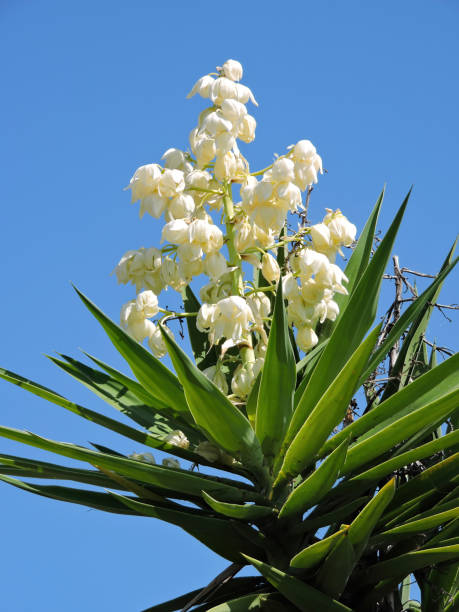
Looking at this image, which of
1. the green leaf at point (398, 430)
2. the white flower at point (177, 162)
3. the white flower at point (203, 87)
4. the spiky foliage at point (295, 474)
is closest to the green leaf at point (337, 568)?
the spiky foliage at point (295, 474)

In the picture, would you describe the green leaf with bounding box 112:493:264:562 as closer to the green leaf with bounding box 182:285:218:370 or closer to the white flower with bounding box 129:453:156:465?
the white flower with bounding box 129:453:156:465

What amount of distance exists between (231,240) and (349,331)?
45cm

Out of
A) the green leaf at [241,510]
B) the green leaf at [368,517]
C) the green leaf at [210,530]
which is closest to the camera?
the green leaf at [368,517]

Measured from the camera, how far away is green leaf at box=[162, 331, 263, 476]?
1640 mm

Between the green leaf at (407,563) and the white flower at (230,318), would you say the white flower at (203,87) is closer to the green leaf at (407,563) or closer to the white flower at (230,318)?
A: the white flower at (230,318)

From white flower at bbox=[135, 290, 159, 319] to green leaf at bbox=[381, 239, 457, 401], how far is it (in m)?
0.68

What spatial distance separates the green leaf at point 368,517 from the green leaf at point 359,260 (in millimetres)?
795

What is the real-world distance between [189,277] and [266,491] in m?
0.59

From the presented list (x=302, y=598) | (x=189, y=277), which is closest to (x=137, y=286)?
(x=189, y=277)

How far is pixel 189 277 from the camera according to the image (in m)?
2.12

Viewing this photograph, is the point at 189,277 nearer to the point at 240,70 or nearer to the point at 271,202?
the point at 271,202

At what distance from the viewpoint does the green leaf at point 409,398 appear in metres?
1.83


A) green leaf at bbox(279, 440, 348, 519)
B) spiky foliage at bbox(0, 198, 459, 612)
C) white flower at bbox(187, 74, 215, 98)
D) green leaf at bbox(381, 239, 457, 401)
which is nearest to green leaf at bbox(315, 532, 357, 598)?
spiky foliage at bbox(0, 198, 459, 612)

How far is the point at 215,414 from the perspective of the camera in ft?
5.59
